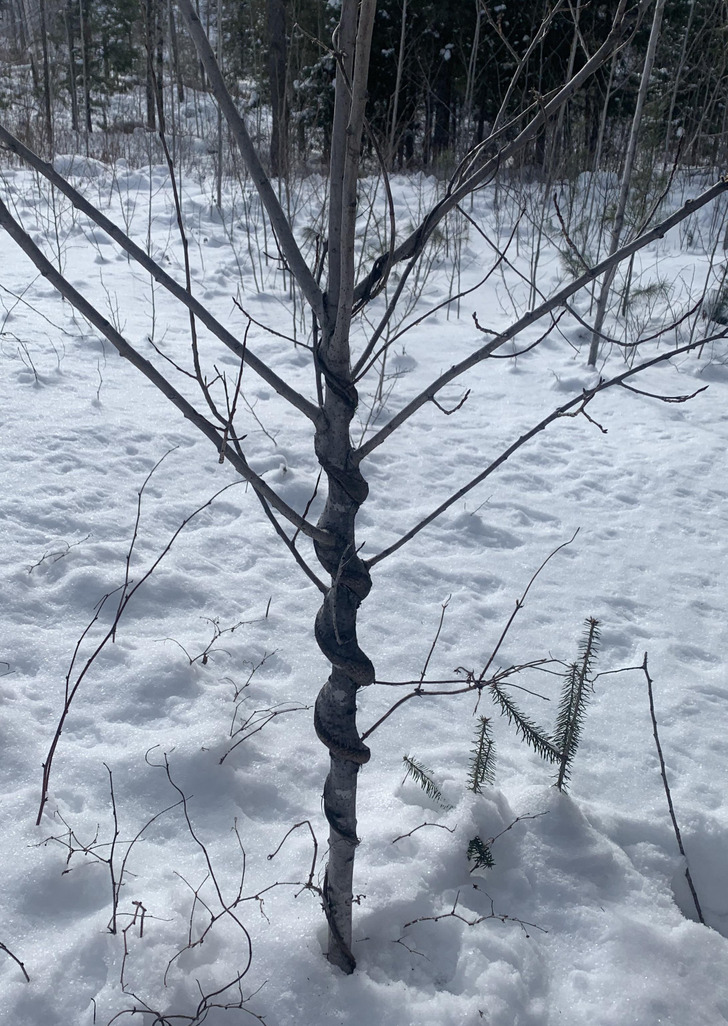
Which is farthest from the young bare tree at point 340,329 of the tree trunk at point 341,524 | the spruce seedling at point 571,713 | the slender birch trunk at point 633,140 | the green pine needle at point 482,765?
the slender birch trunk at point 633,140

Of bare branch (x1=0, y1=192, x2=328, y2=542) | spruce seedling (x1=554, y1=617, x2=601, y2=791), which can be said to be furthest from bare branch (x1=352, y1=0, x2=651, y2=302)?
spruce seedling (x1=554, y1=617, x2=601, y2=791)

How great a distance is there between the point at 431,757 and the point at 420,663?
1.23 feet

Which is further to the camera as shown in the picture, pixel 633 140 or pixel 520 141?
pixel 633 140

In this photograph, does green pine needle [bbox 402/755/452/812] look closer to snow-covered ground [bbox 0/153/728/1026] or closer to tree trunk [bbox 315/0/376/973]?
snow-covered ground [bbox 0/153/728/1026]

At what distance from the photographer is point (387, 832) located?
→ 1.43m

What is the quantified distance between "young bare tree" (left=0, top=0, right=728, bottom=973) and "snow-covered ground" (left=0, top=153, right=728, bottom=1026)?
0.21 meters

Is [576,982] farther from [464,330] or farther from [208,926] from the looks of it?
[464,330]

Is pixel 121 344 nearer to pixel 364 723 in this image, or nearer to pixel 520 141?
pixel 520 141

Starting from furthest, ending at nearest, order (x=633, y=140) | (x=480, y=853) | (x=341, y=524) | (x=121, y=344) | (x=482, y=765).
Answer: (x=633, y=140) → (x=482, y=765) → (x=480, y=853) → (x=341, y=524) → (x=121, y=344)

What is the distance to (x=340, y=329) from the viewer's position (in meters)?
0.88

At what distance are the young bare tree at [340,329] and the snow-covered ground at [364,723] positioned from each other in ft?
0.70

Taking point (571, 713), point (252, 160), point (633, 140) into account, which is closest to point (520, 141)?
point (252, 160)

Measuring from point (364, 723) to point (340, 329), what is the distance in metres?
1.18

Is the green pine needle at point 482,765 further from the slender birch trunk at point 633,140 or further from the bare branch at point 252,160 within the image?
the slender birch trunk at point 633,140
